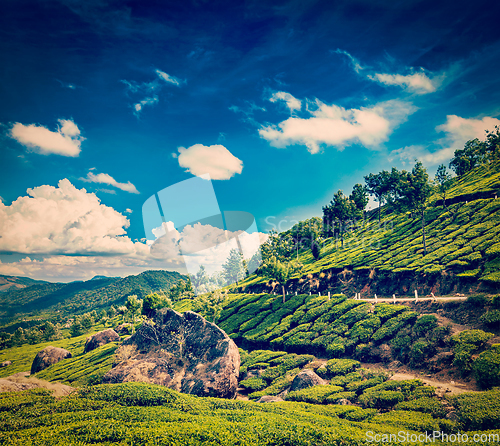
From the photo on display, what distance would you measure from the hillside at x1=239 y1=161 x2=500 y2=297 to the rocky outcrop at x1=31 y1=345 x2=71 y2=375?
35.5 metres

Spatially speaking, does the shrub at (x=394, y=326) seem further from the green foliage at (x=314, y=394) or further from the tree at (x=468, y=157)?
the tree at (x=468, y=157)

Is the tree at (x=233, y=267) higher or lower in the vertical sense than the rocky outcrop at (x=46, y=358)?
higher

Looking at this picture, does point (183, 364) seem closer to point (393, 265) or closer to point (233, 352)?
point (233, 352)

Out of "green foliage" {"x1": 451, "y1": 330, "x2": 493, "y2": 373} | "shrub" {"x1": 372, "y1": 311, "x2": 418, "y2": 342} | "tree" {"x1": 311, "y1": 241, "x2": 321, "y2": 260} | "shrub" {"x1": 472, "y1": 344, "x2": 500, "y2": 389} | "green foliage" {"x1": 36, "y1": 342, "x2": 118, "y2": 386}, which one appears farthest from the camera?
"tree" {"x1": 311, "y1": 241, "x2": 321, "y2": 260}

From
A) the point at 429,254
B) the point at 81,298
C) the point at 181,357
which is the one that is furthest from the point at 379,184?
the point at 81,298

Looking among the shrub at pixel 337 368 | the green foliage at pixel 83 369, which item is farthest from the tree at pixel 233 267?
the shrub at pixel 337 368

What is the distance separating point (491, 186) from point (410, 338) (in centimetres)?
3414

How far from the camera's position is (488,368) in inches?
540

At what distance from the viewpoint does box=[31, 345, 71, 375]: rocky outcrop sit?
40.6 m

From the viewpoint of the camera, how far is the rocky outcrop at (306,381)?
18953 millimetres

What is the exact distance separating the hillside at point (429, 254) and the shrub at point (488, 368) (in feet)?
31.5

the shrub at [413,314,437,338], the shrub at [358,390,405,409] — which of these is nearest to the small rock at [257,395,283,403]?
the shrub at [358,390,405,409]

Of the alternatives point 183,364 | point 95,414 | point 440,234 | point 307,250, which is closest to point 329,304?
point 183,364

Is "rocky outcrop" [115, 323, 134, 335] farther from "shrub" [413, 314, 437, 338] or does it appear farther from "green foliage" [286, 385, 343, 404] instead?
"shrub" [413, 314, 437, 338]
